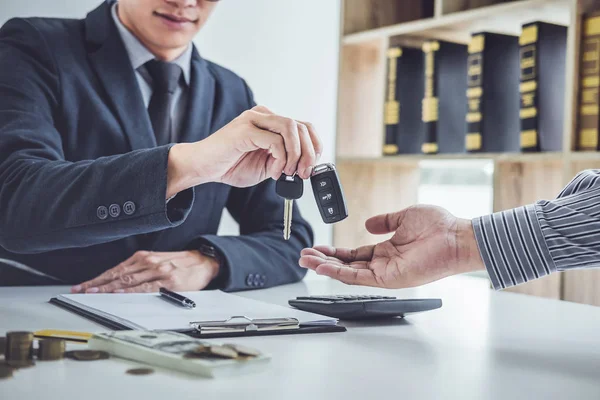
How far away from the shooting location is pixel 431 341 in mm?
1023

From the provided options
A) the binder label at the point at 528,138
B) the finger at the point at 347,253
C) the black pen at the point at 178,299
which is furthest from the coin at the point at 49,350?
the binder label at the point at 528,138

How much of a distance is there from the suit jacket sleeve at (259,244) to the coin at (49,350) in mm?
750

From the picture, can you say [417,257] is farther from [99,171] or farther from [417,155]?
[417,155]

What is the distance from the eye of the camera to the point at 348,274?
3.96ft

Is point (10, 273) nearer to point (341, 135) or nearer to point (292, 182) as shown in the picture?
point (292, 182)

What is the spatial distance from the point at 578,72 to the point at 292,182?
0.96 metres

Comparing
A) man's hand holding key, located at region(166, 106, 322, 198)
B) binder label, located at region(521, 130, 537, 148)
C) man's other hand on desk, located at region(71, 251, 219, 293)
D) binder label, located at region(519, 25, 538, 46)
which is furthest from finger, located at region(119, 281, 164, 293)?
binder label, located at region(519, 25, 538, 46)

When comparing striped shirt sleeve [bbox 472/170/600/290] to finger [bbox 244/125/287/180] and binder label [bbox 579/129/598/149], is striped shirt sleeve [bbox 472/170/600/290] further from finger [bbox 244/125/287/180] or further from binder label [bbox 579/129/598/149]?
binder label [bbox 579/129/598/149]

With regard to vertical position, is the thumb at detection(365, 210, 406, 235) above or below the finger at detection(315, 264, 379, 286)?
above

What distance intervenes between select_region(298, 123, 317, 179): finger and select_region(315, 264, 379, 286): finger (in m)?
0.16

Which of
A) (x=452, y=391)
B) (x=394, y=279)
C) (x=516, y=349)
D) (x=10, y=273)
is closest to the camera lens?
(x=452, y=391)

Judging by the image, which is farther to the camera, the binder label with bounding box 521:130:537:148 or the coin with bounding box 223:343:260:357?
the binder label with bounding box 521:130:537:148

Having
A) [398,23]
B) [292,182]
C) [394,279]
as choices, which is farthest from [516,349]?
[398,23]

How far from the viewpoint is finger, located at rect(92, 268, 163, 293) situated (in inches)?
56.7
